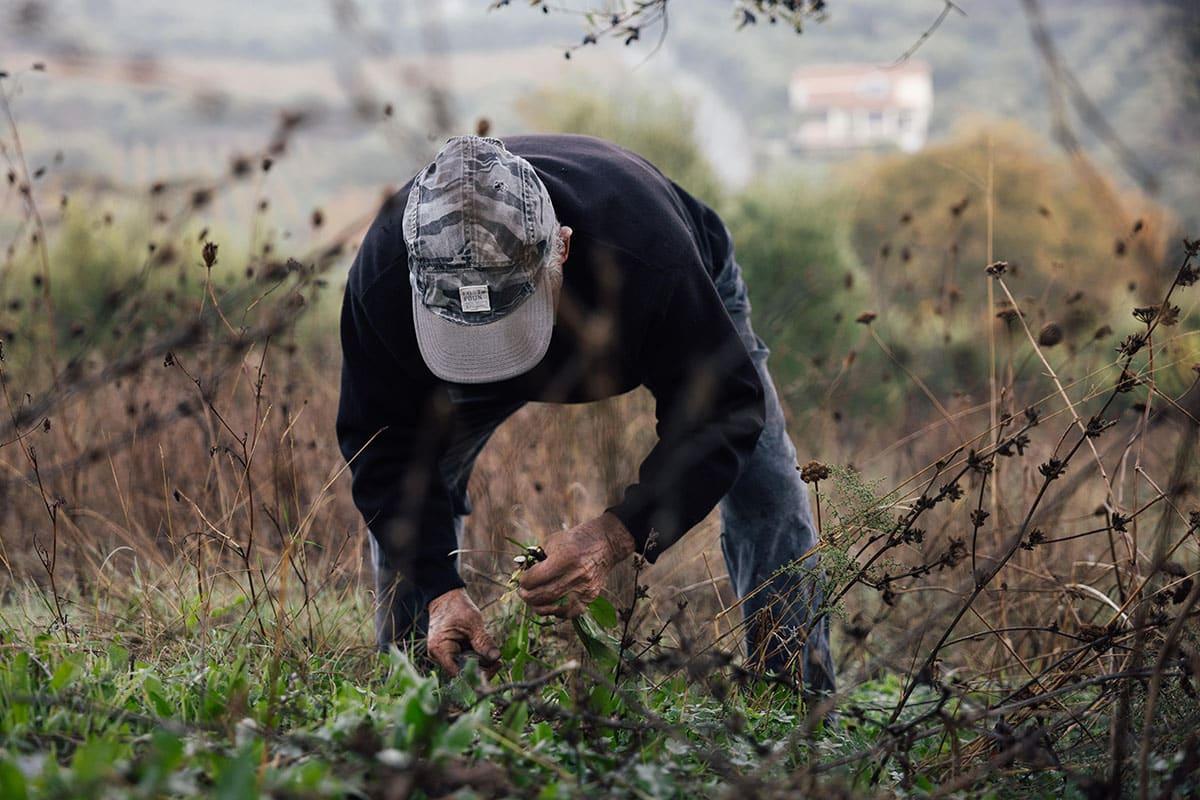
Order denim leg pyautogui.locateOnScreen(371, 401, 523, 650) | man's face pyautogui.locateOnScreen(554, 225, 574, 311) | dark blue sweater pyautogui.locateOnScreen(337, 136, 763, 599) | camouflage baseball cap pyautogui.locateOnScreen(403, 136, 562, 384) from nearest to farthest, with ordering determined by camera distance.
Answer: camouflage baseball cap pyautogui.locateOnScreen(403, 136, 562, 384) < man's face pyautogui.locateOnScreen(554, 225, 574, 311) < dark blue sweater pyautogui.locateOnScreen(337, 136, 763, 599) < denim leg pyautogui.locateOnScreen(371, 401, 523, 650)

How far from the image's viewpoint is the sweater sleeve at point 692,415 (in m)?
2.69

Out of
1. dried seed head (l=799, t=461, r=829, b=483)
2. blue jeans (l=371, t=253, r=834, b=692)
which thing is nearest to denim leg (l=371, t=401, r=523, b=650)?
blue jeans (l=371, t=253, r=834, b=692)

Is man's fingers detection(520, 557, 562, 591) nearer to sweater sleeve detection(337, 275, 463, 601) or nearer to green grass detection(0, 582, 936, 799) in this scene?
green grass detection(0, 582, 936, 799)

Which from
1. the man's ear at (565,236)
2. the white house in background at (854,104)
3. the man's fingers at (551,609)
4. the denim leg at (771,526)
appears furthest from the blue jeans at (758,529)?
the white house in background at (854,104)

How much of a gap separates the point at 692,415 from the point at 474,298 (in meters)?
0.62

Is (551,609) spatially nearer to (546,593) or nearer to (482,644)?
(546,593)

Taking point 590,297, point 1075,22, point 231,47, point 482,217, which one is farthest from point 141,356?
point 1075,22

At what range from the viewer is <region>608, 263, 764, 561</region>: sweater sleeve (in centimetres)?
269

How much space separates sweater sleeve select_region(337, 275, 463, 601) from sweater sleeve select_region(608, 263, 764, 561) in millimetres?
536

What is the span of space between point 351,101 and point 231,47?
55571mm

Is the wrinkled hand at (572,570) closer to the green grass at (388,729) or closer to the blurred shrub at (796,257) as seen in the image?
the green grass at (388,729)

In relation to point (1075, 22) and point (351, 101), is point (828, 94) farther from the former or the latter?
point (351, 101)

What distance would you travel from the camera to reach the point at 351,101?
1.18m

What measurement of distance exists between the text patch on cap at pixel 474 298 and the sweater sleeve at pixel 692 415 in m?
0.45
